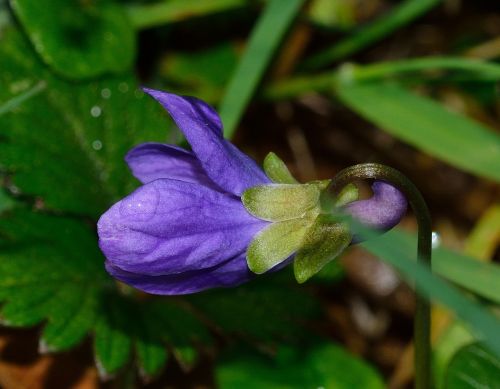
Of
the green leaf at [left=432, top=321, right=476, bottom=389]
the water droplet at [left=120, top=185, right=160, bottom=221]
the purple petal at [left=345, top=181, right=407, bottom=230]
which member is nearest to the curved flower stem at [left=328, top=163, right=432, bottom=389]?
the purple petal at [left=345, top=181, right=407, bottom=230]

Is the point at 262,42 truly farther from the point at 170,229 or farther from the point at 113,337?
the point at 170,229

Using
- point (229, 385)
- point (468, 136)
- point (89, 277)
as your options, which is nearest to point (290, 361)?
point (229, 385)

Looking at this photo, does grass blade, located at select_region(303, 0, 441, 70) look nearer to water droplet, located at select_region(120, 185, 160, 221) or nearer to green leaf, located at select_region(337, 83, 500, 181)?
green leaf, located at select_region(337, 83, 500, 181)

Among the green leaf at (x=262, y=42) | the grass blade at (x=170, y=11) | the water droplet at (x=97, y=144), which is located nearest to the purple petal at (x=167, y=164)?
the water droplet at (x=97, y=144)

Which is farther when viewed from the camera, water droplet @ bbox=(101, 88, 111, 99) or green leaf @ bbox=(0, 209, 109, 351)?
water droplet @ bbox=(101, 88, 111, 99)

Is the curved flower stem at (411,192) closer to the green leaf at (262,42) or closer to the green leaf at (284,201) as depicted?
the green leaf at (284,201)

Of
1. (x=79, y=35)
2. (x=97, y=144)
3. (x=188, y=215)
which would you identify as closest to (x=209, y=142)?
(x=188, y=215)
